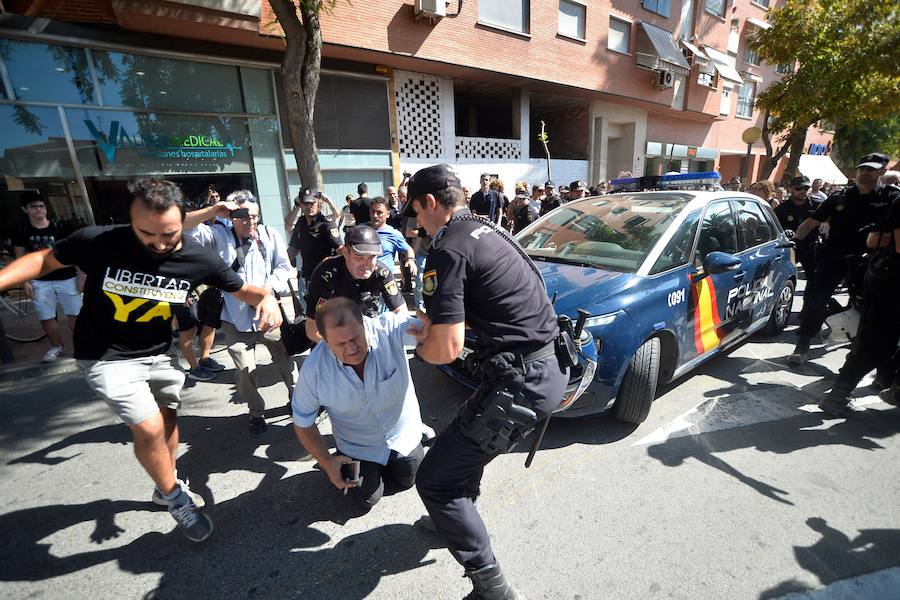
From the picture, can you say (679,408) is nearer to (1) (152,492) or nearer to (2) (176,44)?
(1) (152,492)

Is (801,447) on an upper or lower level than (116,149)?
lower

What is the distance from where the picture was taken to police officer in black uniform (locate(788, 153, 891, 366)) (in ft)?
12.3

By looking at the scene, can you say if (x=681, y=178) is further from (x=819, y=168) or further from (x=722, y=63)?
(x=819, y=168)

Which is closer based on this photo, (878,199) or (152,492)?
(152,492)

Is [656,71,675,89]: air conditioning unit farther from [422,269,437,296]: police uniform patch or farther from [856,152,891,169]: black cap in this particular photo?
[422,269,437,296]: police uniform patch

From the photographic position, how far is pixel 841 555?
6.75ft

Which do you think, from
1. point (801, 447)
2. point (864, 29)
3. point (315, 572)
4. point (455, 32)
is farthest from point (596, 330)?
point (864, 29)

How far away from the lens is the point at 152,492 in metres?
2.67

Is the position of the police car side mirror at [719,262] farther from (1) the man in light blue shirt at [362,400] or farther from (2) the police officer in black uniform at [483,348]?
(1) the man in light blue shirt at [362,400]

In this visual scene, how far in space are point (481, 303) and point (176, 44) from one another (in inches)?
385

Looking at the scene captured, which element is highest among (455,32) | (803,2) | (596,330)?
(803,2)

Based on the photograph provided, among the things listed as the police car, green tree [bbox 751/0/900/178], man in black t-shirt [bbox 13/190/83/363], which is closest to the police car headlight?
the police car

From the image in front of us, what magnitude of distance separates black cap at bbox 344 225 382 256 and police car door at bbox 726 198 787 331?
10.1 feet

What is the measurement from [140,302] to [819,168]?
115ft
